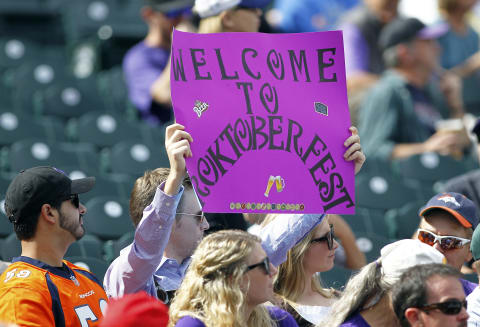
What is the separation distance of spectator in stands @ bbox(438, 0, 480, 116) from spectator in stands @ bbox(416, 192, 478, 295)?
4.81 meters

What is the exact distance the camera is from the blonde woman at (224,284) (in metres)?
3.38

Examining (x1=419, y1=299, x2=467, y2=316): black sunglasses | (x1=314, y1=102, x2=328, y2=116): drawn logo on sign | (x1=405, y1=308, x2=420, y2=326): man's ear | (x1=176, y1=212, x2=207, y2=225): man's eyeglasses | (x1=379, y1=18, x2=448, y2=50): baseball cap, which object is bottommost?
(x1=379, y1=18, x2=448, y2=50): baseball cap

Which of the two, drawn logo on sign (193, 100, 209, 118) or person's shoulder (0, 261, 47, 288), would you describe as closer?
person's shoulder (0, 261, 47, 288)

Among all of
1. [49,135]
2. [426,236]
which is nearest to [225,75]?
[426,236]

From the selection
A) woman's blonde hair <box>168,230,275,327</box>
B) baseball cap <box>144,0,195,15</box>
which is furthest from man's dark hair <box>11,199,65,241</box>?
baseball cap <box>144,0,195,15</box>

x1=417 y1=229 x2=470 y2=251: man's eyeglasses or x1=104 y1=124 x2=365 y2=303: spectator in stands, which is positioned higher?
x1=104 y1=124 x2=365 y2=303: spectator in stands

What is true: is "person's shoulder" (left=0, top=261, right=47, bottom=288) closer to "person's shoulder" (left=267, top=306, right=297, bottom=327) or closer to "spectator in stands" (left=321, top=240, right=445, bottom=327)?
"person's shoulder" (left=267, top=306, right=297, bottom=327)

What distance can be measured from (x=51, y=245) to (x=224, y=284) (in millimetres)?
798

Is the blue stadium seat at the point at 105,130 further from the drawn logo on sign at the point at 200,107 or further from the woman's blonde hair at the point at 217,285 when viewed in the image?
the woman's blonde hair at the point at 217,285

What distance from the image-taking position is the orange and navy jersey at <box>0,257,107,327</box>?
11.6 feet

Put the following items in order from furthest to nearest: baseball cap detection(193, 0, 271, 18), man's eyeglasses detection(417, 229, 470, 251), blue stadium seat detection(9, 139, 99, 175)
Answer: blue stadium seat detection(9, 139, 99, 175), baseball cap detection(193, 0, 271, 18), man's eyeglasses detection(417, 229, 470, 251)

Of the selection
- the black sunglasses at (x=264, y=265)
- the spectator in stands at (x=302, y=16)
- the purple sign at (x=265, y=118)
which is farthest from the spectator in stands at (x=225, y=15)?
the spectator in stands at (x=302, y=16)

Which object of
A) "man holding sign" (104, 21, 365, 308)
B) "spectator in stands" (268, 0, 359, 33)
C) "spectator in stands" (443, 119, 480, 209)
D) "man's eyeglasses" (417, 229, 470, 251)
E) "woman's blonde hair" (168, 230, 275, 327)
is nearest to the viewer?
"woman's blonde hair" (168, 230, 275, 327)

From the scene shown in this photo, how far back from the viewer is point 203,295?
3.42 metres
